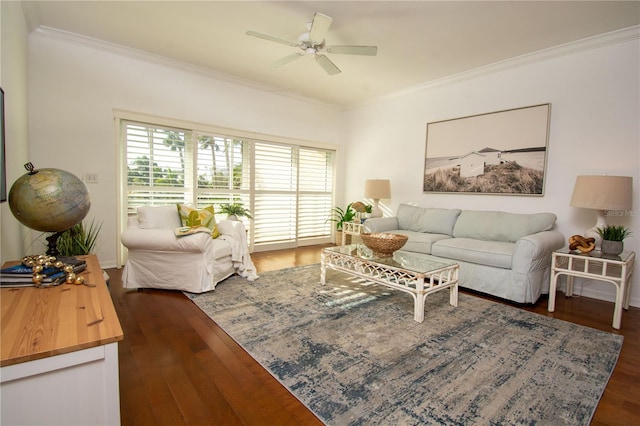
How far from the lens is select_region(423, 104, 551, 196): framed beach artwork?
364cm

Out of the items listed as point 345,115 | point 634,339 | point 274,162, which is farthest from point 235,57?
point 634,339

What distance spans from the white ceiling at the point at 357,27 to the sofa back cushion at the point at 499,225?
188 centimetres

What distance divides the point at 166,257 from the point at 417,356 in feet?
8.01

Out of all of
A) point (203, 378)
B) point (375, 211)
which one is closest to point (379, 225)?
point (375, 211)

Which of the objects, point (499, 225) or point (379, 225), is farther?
point (379, 225)

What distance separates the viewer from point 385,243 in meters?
2.96

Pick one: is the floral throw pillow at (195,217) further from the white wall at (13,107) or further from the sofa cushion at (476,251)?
the sofa cushion at (476,251)

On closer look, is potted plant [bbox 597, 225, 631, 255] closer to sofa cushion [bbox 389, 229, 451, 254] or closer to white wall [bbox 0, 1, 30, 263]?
sofa cushion [bbox 389, 229, 451, 254]

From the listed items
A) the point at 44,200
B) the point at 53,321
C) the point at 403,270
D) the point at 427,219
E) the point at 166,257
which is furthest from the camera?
the point at 427,219

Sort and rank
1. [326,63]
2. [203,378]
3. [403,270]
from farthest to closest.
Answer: [326,63] < [403,270] < [203,378]

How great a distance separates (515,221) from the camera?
353 cm

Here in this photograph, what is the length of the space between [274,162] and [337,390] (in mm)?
4140

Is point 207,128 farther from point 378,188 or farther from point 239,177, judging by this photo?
point 378,188

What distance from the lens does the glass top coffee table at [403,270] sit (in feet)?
8.32
